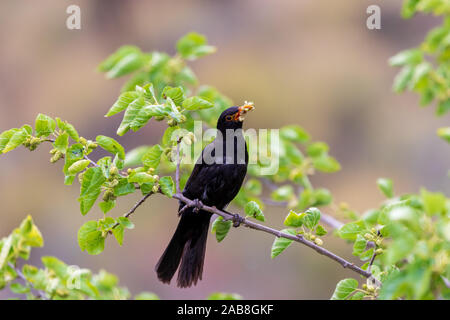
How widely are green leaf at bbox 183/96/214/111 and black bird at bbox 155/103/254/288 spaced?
3.35 feet

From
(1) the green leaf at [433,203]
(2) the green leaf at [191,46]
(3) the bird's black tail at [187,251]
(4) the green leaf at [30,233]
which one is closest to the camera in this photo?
(1) the green leaf at [433,203]

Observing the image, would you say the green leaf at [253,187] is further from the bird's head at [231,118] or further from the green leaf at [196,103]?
the green leaf at [196,103]

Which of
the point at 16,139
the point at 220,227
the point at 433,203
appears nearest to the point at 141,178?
the point at 16,139

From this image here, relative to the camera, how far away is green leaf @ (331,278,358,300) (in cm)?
214

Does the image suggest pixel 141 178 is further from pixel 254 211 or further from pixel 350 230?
pixel 350 230

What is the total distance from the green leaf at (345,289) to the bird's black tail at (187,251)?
1428mm

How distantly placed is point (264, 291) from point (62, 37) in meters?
6.09

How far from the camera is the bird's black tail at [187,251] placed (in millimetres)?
3326

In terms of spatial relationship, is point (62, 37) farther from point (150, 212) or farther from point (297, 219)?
point (297, 219)

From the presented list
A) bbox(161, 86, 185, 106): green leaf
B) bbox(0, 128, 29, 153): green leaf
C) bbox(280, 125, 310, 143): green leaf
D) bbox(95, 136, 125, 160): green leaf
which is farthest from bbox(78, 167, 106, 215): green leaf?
bbox(280, 125, 310, 143): green leaf

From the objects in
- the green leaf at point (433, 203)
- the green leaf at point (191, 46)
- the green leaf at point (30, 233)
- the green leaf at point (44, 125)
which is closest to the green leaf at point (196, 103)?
the green leaf at point (44, 125)

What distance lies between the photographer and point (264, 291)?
8.37m

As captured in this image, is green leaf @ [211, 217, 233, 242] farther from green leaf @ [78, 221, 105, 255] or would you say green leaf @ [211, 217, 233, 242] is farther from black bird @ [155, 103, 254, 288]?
green leaf @ [78, 221, 105, 255]
